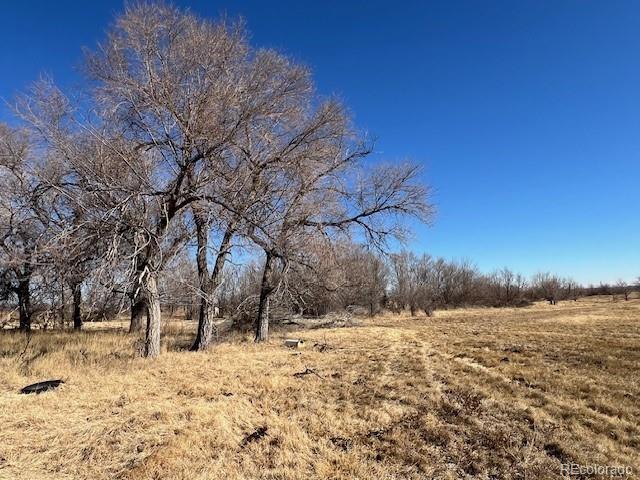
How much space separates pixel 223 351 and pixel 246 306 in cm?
647

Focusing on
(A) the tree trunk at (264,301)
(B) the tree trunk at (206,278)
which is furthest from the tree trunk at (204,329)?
(A) the tree trunk at (264,301)

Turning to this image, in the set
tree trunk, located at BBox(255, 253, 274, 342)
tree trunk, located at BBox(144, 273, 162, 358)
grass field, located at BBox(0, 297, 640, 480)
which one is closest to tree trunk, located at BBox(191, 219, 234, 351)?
tree trunk, located at BBox(144, 273, 162, 358)

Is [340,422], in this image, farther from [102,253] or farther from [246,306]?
[246,306]

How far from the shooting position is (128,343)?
42.6 ft

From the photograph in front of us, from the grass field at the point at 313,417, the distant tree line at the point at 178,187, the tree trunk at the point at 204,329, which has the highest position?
the distant tree line at the point at 178,187

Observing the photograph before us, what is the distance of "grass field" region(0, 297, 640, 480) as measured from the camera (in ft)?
14.6

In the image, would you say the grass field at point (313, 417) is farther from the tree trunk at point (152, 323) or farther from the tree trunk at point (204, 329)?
the tree trunk at point (204, 329)

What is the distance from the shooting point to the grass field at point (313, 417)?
14.6 ft

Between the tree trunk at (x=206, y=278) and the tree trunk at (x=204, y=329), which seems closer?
the tree trunk at (x=206, y=278)

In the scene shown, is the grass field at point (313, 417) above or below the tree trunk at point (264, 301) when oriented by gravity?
below

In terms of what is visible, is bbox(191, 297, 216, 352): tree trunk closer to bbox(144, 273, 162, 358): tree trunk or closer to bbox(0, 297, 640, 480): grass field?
bbox(144, 273, 162, 358): tree trunk

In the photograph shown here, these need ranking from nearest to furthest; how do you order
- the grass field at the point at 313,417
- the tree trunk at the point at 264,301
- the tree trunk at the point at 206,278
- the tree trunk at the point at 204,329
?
the grass field at the point at 313,417 < the tree trunk at the point at 206,278 < the tree trunk at the point at 204,329 < the tree trunk at the point at 264,301

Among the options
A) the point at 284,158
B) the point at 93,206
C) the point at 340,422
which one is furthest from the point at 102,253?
the point at 340,422

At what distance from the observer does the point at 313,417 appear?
5.87 meters
